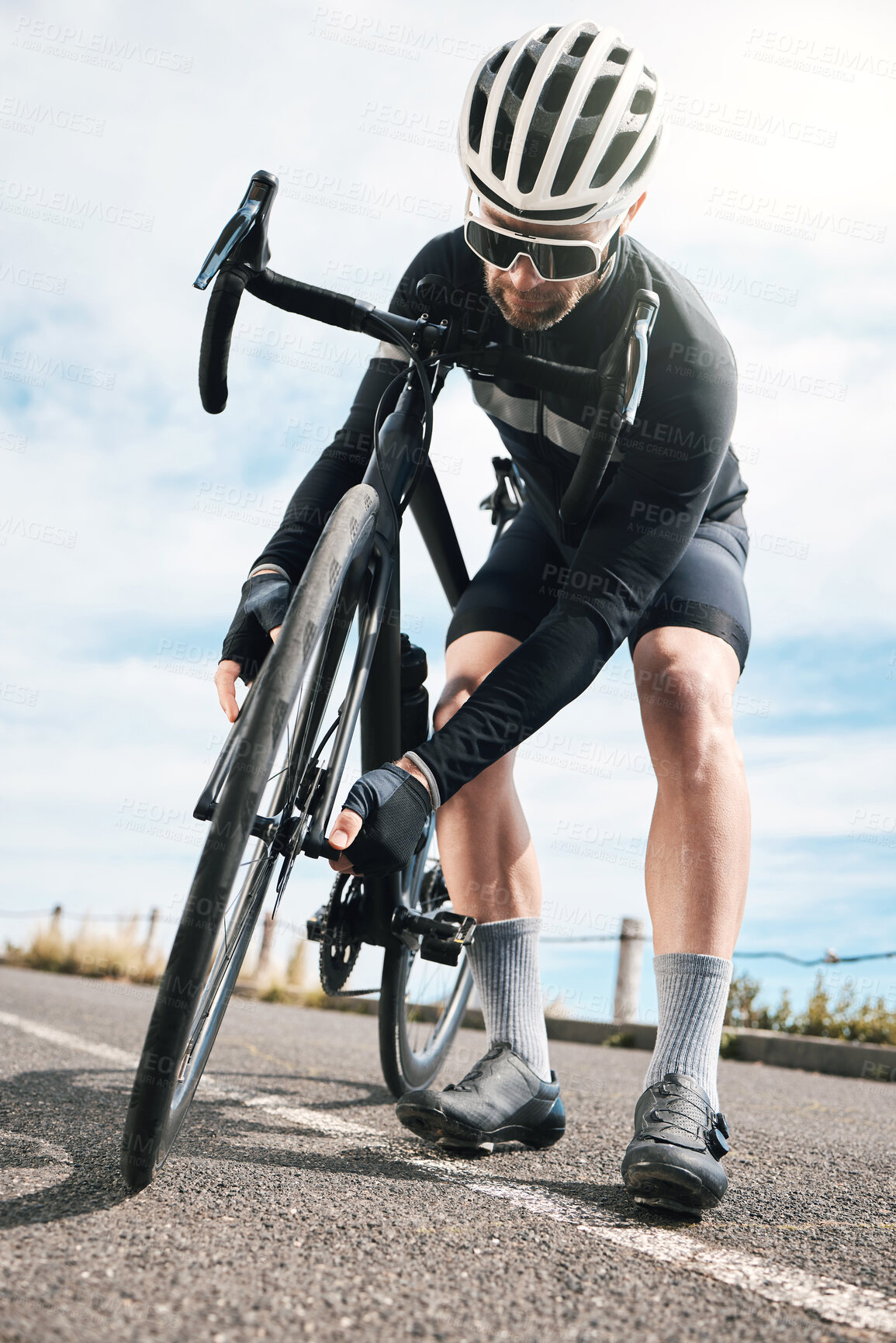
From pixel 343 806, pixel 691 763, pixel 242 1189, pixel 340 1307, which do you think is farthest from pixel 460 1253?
pixel 691 763

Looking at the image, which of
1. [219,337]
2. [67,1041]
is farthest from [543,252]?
[67,1041]

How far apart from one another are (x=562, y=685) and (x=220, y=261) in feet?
3.31

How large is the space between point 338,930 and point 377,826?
3.23 ft

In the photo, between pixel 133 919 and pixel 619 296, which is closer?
pixel 619 296

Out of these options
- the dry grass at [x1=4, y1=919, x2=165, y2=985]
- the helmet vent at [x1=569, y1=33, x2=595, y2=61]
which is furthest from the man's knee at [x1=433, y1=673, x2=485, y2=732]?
the dry grass at [x1=4, y1=919, x2=165, y2=985]

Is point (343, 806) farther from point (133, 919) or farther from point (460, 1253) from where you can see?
point (133, 919)

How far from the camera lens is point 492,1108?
2.03 meters

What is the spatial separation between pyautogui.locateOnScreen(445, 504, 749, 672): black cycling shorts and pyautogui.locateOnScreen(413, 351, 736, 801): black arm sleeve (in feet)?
0.53

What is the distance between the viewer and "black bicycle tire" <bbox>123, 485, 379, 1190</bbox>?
51.8 inches

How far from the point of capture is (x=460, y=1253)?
1.32 meters

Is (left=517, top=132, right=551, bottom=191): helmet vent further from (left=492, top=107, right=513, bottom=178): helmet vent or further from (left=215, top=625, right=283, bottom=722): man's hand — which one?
(left=215, top=625, right=283, bottom=722): man's hand

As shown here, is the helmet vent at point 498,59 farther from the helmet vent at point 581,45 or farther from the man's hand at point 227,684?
the man's hand at point 227,684

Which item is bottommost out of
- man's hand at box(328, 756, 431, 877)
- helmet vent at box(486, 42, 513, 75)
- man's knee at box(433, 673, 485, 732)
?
man's hand at box(328, 756, 431, 877)

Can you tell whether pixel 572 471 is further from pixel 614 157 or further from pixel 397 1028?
pixel 397 1028
